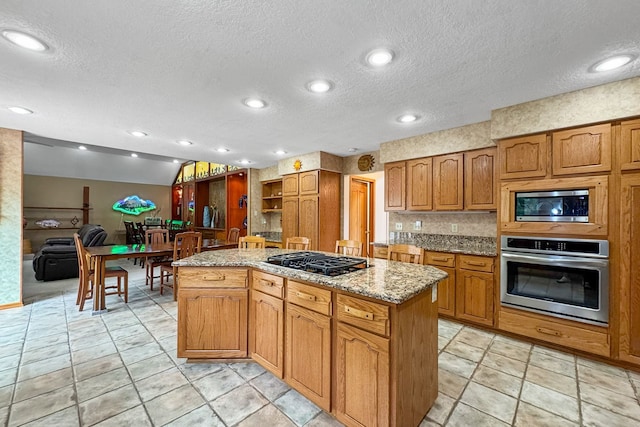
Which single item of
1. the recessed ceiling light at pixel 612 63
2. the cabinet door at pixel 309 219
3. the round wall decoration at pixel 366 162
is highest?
the recessed ceiling light at pixel 612 63

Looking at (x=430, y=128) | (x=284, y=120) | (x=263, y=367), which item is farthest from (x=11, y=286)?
(x=430, y=128)

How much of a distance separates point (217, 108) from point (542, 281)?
3815 millimetres

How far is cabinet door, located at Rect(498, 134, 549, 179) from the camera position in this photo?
8.69 ft

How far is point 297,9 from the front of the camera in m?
1.49

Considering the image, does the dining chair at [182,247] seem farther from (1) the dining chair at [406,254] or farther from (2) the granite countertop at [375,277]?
(1) the dining chair at [406,254]

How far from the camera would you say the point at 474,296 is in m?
3.10

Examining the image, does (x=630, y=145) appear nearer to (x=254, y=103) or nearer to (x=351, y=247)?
(x=351, y=247)

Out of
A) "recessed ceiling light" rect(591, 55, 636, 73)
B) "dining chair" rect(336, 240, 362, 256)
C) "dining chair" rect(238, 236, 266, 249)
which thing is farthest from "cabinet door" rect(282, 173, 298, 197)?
"recessed ceiling light" rect(591, 55, 636, 73)

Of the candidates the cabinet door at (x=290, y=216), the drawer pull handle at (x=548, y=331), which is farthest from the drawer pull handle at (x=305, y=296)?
the cabinet door at (x=290, y=216)

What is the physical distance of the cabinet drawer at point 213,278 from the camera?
7.50 feet

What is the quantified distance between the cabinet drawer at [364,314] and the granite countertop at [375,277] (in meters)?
0.07

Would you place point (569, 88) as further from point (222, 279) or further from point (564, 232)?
point (222, 279)

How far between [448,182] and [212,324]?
3.21 metres

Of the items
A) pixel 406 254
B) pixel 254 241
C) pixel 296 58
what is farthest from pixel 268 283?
pixel 296 58
